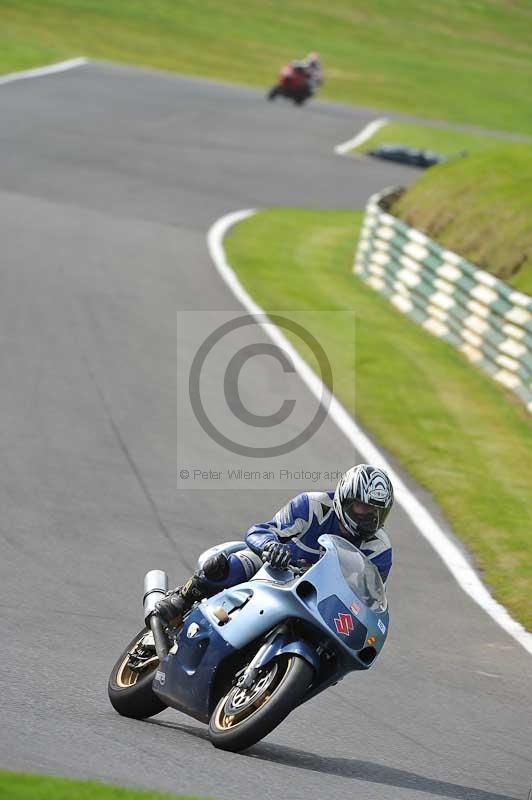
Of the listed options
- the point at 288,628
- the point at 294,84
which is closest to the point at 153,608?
the point at 288,628

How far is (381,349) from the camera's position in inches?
737

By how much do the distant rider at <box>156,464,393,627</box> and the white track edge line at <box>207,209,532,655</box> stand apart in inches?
112

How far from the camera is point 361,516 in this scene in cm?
700

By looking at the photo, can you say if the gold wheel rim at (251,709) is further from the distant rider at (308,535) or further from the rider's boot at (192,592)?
the rider's boot at (192,592)

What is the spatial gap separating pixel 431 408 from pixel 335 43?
64663 mm

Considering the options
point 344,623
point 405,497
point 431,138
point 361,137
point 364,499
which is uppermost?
point 364,499

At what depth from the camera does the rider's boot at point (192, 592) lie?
289 inches

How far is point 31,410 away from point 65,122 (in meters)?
25.0

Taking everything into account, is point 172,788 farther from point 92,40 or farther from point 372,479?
point 92,40

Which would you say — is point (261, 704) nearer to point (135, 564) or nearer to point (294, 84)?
point (135, 564)

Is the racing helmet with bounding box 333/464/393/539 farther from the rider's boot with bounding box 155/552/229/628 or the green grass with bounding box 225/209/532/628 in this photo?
the green grass with bounding box 225/209/532/628

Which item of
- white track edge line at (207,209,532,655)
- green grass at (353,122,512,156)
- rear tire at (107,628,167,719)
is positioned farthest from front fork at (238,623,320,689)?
green grass at (353,122,512,156)

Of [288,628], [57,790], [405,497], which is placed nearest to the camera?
[57,790]

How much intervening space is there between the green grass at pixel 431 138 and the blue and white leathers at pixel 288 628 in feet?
131
